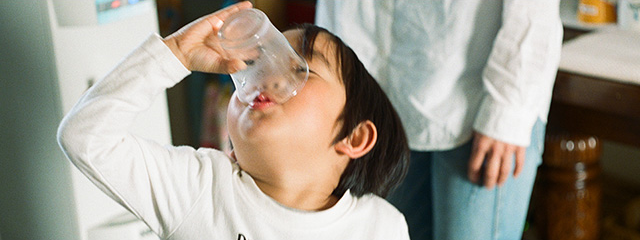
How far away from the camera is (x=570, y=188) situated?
188 centimetres

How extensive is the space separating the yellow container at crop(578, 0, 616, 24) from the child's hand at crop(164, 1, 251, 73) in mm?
1299

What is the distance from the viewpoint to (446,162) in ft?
4.17

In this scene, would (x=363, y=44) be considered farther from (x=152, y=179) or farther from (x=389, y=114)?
(x=152, y=179)

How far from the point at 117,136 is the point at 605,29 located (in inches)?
57.3

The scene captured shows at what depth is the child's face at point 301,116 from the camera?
0.89 metres

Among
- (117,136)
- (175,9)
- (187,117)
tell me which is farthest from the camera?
(187,117)

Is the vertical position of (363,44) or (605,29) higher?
(363,44)

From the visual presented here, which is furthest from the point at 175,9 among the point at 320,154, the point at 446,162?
the point at 320,154

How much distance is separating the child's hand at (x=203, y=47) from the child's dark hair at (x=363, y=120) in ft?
0.40

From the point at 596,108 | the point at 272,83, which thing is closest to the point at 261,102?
the point at 272,83

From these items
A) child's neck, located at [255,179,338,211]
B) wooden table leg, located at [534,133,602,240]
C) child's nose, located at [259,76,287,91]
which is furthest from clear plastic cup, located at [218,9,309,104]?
wooden table leg, located at [534,133,602,240]

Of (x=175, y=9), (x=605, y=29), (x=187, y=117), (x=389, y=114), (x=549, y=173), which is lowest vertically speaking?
(x=187, y=117)

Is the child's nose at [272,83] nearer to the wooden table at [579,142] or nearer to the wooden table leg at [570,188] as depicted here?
the wooden table at [579,142]

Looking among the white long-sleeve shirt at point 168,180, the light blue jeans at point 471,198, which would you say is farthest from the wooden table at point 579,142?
the white long-sleeve shirt at point 168,180
